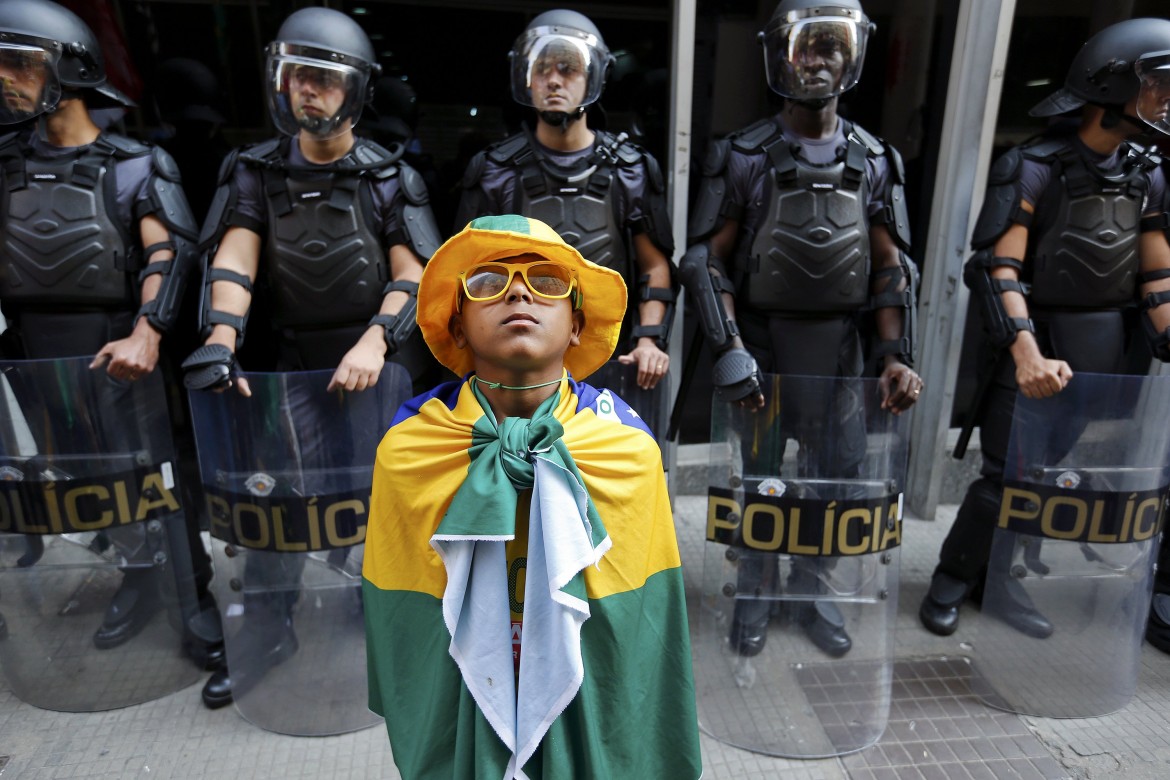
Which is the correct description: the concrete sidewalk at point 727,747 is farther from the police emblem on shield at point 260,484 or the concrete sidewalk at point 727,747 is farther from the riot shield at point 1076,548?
the police emblem on shield at point 260,484

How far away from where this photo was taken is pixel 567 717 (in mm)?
1579

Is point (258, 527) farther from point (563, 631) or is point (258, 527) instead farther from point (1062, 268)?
point (1062, 268)

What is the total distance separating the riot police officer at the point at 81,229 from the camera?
2.51 m

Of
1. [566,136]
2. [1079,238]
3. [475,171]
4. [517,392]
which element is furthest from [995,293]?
[517,392]

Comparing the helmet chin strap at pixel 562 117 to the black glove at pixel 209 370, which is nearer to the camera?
the black glove at pixel 209 370

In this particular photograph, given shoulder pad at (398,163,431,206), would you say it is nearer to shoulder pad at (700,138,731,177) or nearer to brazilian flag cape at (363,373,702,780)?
shoulder pad at (700,138,731,177)

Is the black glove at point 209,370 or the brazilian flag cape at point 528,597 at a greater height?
the black glove at point 209,370

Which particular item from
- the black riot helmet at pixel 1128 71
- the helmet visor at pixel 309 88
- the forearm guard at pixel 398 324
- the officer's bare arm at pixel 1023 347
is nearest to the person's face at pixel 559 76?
the helmet visor at pixel 309 88

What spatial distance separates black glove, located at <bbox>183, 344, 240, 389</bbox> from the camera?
2330 millimetres

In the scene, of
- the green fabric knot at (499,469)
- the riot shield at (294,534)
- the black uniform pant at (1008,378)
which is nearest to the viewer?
the green fabric knot at (499,469)

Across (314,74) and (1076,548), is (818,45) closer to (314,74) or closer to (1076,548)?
(314,74)

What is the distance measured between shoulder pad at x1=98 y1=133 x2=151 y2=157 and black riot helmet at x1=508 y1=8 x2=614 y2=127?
54.0 inches

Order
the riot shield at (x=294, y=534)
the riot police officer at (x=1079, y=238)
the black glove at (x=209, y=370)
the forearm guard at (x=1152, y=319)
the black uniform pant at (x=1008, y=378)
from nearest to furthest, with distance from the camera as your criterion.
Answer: the black glove at (x=209, y=370), the riot shield at (x=294, y=534), the riot police officer at (x=1079, y=238), the forearm guard at (x=1152, y=319), the black uniform pant at (x=1008, y=378)

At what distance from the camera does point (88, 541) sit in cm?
268
